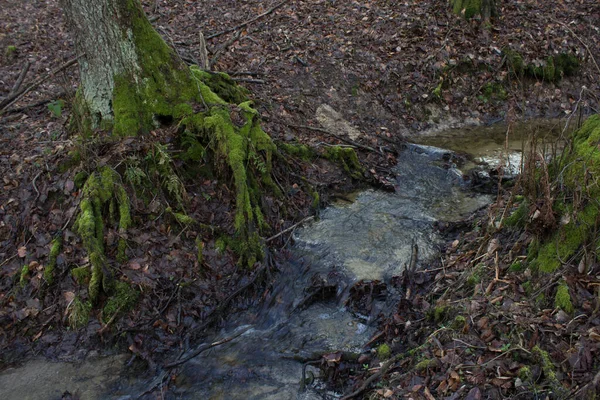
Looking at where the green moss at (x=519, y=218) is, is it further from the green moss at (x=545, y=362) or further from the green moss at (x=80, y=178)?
the green moss at (x=80, y=178)

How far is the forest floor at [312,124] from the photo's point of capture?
3.91 m

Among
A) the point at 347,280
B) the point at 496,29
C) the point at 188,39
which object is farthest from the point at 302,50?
the point at 347,280

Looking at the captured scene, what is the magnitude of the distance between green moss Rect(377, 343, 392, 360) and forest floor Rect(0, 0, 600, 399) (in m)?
0.25

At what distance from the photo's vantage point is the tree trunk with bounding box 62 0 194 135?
5.91 meters

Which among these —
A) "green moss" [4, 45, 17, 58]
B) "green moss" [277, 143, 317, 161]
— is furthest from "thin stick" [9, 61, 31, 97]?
"green moss" [277, 143, 317, 161]

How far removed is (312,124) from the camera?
913cm

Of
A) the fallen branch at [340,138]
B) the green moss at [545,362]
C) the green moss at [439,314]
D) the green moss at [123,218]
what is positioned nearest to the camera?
the green moss at [545,362]

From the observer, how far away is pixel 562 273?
3.72 m

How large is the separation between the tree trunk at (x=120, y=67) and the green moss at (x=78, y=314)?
2.23m

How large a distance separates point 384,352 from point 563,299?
1.68m

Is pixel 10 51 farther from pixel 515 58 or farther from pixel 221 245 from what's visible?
pixel 515 58

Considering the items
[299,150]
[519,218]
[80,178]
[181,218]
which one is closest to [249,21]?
[299,150]

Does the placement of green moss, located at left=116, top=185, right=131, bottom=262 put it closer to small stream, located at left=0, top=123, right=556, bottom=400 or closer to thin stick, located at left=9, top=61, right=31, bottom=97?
small stream, located at left=0, top=123, right=556, bottom=400

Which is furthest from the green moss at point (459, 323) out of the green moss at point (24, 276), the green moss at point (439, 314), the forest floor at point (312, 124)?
the green moss at point (24, 276)
